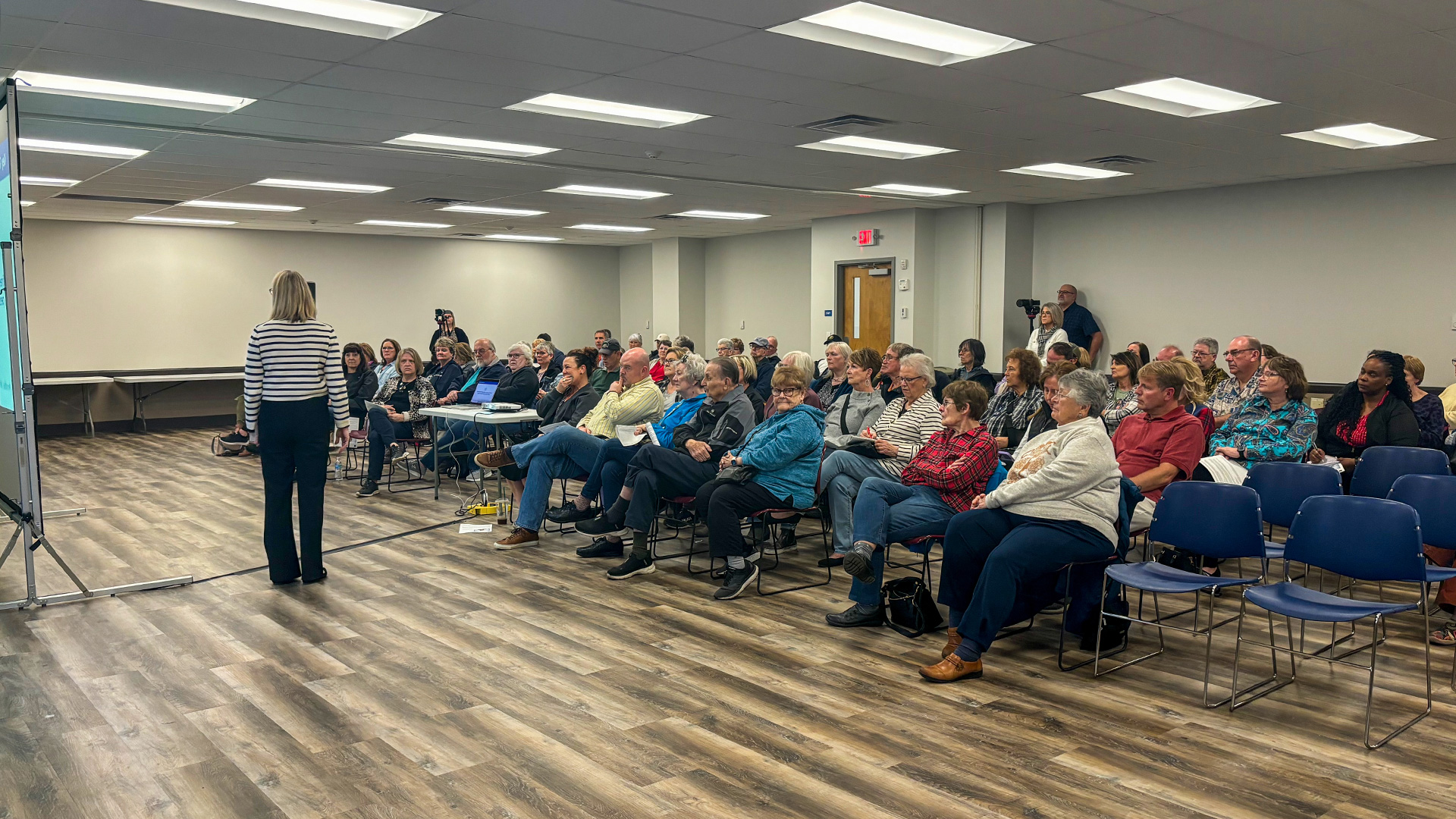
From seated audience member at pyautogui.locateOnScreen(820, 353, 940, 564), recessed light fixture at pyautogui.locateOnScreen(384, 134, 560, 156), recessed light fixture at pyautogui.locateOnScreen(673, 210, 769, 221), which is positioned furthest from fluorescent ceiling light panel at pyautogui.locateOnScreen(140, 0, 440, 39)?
recessed light fixture at pyautogui.locateOnScreen(673, 210, 769, 221)

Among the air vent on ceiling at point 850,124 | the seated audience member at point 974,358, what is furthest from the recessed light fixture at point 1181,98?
the seated audience member at point 974,358

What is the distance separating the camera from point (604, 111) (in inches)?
286

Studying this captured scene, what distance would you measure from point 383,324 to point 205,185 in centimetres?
633

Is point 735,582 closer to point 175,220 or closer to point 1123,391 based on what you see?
point 1123,391

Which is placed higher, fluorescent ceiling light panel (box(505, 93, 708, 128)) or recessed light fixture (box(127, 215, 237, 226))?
fluorescent ceiling light panel (box(505, 93, 708, 128))

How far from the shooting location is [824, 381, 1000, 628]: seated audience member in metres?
4.78

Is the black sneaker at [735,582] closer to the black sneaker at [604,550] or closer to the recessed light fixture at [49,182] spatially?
the black sneaker at [604,550]

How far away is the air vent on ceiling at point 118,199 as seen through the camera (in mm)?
11453

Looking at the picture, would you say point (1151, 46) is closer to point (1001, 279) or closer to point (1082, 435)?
point (1082, 435)

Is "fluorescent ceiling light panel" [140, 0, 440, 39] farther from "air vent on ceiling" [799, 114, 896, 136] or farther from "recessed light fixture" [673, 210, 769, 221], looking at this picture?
"recessed light fixture" [673, 210, 769, 221]

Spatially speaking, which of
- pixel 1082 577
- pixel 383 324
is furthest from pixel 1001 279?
pixel 383 324

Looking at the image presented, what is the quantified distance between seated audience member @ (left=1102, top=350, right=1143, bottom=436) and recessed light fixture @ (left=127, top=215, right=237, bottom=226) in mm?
12170

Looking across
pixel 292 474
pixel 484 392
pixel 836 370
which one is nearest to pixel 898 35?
pixel 836 370

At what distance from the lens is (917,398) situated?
18.9 feet
